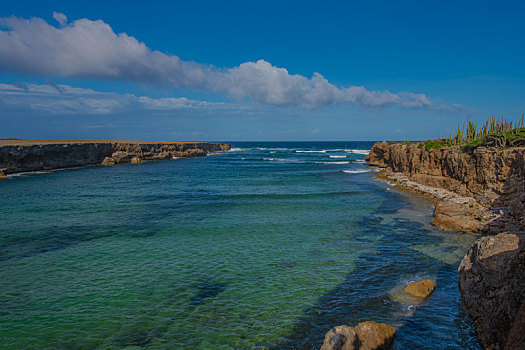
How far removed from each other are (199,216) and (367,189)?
Result: 20.2 metres

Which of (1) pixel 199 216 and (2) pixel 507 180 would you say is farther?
(1) pixel 199 216

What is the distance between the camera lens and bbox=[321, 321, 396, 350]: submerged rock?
7301mm

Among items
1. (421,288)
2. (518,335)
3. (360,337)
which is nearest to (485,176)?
(421,288)

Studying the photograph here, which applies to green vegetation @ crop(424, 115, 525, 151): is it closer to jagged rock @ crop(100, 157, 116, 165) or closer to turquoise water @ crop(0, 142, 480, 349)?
turquoise water @ crop(0, 142, 480, 349)

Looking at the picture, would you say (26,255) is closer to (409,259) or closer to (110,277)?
(110,277)

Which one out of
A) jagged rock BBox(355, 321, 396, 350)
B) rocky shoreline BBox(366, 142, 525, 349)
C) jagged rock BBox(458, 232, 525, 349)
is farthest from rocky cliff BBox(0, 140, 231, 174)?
jagged rock BBox(458, 232, 525, 349)

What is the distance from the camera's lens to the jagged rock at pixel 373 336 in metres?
7.82

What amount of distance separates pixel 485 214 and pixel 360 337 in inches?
654

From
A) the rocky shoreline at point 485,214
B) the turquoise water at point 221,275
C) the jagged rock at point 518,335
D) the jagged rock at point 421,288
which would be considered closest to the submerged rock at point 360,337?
the turquoise water at point 221,275

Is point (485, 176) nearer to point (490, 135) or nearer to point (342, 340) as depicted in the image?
point (490, 135)

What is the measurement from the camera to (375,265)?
1424 cm

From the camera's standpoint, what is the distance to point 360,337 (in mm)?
7832

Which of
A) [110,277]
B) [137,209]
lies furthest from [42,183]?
[110,277]

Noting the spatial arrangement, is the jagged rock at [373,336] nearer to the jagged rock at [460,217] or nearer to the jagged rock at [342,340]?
the jagged rock at [342,340]
